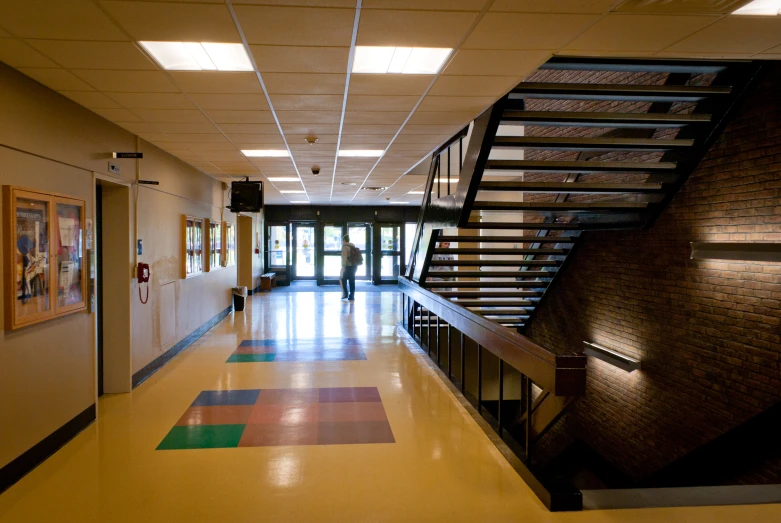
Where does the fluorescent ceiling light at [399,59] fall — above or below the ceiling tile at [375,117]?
above

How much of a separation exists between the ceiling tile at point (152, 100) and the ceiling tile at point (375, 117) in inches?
55.8

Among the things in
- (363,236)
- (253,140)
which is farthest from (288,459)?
(363,236)

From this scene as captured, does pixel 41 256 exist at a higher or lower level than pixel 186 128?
lower

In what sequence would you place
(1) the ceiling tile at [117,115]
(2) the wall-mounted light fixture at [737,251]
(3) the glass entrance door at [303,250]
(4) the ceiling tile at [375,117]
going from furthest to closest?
(3) the glass entrance door at [303,250] → (4) the ceiling tile at [375,117] → (1) the ceiling tile at [117,115] → (2) the wall-mounted light fixture at [737,251]

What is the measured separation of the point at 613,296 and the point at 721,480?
2.15 meters

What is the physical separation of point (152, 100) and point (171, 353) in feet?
12.8

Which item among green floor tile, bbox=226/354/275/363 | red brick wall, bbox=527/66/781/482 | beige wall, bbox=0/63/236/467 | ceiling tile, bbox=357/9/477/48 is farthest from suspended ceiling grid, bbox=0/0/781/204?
green floor tile, bbox=226/354/275/363

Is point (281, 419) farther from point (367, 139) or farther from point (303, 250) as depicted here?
point (303, 250)

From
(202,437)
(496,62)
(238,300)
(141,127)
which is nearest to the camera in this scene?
(496,62)

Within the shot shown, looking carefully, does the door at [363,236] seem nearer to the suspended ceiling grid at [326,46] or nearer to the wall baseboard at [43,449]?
the suspended ceiling grid at [326,46]

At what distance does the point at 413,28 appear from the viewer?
9.70 ft

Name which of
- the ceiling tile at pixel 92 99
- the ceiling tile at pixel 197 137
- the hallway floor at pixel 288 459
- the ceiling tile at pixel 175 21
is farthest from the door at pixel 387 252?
A: the ceiling tile at pixel 175 21

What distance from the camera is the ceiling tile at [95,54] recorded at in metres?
3.10

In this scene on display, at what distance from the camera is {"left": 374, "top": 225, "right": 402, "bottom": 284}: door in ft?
58.2
